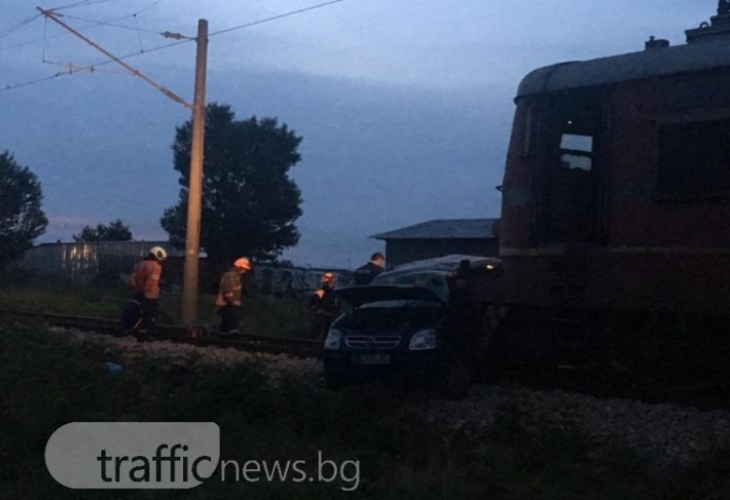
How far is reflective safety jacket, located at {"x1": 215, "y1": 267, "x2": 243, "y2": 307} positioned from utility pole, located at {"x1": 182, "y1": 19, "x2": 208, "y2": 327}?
350 cm

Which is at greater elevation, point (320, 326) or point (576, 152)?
point (576, 152)

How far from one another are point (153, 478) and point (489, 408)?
14.6 feet

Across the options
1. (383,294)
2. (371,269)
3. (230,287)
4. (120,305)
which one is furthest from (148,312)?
(120,305)

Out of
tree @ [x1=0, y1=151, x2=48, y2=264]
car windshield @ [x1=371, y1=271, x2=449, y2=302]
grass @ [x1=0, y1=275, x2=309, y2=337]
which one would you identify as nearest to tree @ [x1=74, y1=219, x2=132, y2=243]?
tree @ [x1=0, y1=151, x2=48, y2=264]

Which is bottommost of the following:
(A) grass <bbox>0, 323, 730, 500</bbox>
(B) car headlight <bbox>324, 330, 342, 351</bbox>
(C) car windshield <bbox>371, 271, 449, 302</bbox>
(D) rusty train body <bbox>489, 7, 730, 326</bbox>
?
(A) grass <bbox>0, 323, 730, 500</bbox>

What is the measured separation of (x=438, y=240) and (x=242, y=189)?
42.9 ft

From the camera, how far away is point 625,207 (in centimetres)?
1259

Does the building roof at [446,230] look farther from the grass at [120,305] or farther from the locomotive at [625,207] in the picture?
the locomotive at [625,207]

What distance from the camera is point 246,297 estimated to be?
1533 inches

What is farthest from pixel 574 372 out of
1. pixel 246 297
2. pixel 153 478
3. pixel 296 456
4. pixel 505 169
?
pixel 246 297

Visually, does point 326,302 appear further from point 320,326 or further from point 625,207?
point 625,207

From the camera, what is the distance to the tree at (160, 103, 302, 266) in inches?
2206

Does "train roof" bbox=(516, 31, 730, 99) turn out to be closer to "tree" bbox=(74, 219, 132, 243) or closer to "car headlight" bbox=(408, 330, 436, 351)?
"car headlight" bbox=(408, 330, 436, 351)

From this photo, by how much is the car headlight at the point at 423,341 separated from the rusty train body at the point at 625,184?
1007 mm
